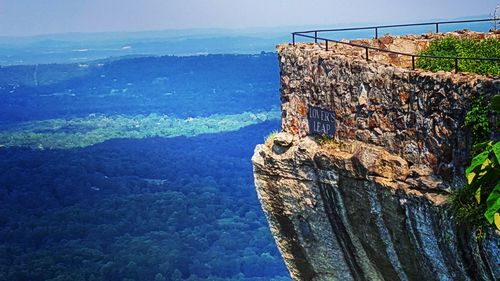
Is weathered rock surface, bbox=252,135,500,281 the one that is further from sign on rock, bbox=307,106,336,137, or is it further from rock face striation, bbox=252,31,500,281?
sign on rock, bbox=307,106,336,137

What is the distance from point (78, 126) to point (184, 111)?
80.5 feet

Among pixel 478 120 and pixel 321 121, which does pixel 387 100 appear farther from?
pixel 478 120

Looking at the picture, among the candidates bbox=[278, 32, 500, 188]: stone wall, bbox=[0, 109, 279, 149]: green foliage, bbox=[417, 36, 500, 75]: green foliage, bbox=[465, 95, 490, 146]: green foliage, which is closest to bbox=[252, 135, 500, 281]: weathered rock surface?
bbox=[278, 32, 500, 188]: stone wall

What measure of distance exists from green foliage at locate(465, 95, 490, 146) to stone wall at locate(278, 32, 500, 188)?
0.12m

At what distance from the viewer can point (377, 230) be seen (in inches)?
488

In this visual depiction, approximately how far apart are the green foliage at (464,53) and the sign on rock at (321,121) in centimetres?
184

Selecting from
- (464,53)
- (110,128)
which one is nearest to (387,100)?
(464,53)

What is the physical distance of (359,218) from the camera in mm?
12688

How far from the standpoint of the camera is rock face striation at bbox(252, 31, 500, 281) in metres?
10.7

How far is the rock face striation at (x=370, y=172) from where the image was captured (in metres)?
10.7

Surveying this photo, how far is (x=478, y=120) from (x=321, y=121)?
402 cm

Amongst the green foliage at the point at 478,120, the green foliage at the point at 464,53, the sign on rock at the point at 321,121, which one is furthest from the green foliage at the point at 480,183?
the sign on rock at the point at 321,121

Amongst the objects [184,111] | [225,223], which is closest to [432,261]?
[225,223]

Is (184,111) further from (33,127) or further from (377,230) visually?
(377,230)
